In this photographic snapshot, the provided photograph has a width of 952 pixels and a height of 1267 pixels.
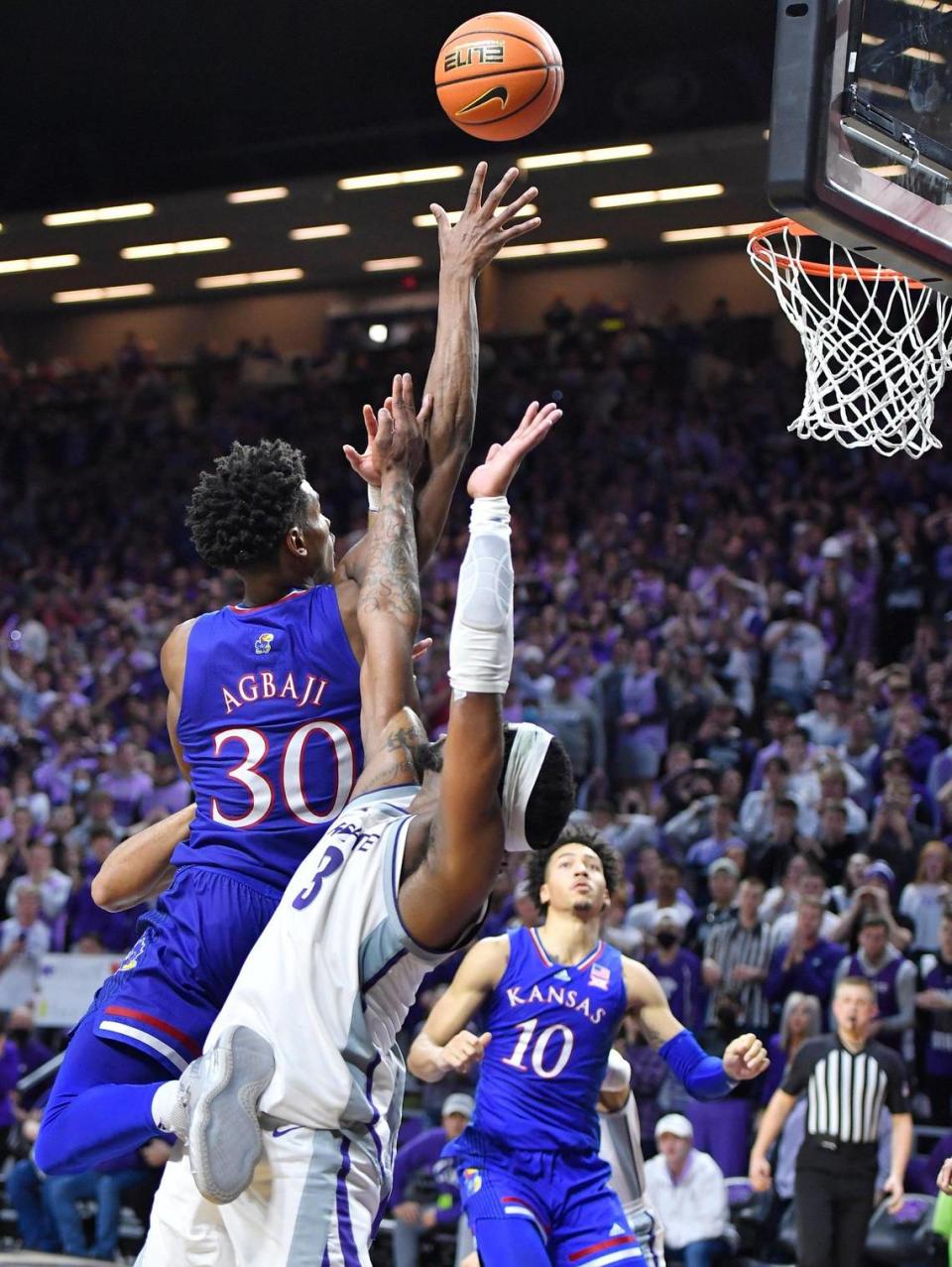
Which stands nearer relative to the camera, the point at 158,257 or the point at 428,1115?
the point at 428,1115

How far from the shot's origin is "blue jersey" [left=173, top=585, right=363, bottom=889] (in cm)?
406

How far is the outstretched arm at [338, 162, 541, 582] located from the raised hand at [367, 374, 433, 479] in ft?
0.19

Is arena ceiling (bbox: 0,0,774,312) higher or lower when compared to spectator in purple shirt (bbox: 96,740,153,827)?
higher

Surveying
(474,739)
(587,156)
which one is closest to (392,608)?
(474,739)

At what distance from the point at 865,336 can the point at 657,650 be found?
7.74 m

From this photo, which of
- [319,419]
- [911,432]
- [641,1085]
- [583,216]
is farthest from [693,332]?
[911,432]

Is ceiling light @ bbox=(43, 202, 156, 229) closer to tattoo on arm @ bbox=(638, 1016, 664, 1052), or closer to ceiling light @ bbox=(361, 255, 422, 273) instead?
ceiling light @ bbox=(361, 255, 422, 273)

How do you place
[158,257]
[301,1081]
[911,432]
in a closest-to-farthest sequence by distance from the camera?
[301,1081]
[911,432]
[158,257]

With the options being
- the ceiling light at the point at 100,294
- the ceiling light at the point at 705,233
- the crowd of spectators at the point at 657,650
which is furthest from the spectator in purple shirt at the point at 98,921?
the ceiling light at the point at 100,294

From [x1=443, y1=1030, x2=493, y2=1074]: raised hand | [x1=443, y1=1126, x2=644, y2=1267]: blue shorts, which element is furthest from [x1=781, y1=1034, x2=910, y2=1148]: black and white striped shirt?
[x1=443, y1=1030, x2=493, y2=1074]: raised hand

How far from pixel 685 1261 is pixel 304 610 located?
19.0 ft

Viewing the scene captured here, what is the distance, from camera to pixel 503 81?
5.31 meters

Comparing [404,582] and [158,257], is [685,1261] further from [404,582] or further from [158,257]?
[158,257]

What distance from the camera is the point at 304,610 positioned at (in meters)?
4.20
